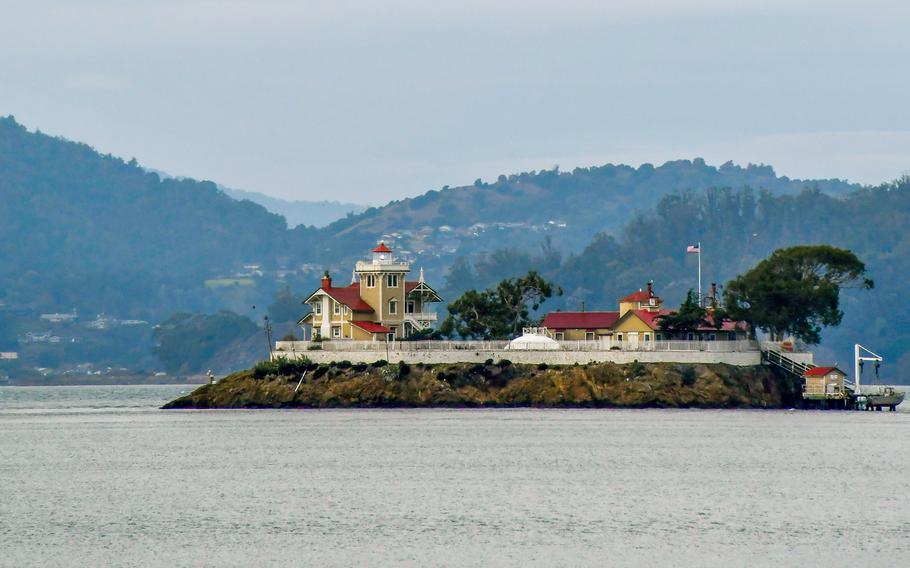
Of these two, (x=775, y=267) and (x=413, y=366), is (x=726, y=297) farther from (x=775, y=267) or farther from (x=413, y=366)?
(x=413, y=366)

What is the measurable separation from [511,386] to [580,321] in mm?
13888

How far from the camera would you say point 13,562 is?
2243 inches

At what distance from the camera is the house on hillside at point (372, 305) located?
13388 cm

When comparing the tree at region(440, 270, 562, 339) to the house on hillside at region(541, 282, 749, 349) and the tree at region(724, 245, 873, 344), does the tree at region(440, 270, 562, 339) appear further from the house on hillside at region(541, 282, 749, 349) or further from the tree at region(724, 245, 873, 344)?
the tree at region(724, 245, 873, 344)

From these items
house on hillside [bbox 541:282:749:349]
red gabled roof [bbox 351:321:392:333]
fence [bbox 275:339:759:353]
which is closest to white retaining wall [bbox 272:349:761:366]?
fence [bbox 275:339:759:353]

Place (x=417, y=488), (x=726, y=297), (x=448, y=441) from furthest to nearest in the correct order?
(x=726, y=297) < (x=448, y=441) < (x=417, y=488)

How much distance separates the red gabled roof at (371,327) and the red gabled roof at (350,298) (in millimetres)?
1111

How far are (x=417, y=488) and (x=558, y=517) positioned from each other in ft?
36.3

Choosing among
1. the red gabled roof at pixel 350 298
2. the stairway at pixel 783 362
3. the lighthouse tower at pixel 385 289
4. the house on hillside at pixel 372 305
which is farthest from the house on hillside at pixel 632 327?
the red gabled roof at pixel 350 298

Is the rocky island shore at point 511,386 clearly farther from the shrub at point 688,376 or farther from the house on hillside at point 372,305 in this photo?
the house on hillside at point 372,305

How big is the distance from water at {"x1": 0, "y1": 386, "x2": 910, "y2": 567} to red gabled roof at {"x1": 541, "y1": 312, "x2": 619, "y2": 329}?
747 inches

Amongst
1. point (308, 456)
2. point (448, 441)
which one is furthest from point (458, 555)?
point (448, 441)

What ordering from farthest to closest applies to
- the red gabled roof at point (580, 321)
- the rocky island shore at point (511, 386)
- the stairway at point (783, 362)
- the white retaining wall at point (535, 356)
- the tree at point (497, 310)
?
the tree at point (497, 310), the red gabled roof at point (580, 321), the stairway at point (783, 362), the white retaining wall at point (535, 356), the rocky island shore at point (511, 386)

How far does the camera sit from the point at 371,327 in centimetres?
13312
